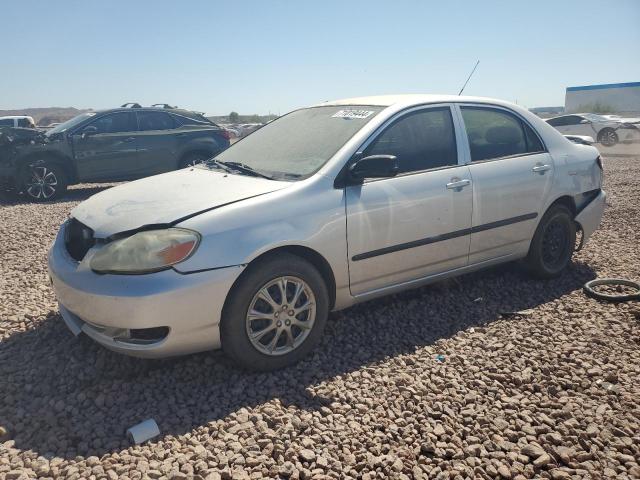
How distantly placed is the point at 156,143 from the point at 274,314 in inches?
322

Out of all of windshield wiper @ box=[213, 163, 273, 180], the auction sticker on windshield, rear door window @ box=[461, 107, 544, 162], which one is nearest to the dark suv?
windshield wiper @ box=[213, 163, 273, 180]

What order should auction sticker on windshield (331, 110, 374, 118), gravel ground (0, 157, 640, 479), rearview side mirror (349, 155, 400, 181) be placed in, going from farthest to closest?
auction sticker on windshield (331, 110, 374, 118) < rearview side mirror (349, 155, 400, 181) < gravel ground (0, 157, 640, 479)

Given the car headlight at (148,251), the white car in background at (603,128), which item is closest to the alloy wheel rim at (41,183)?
the car headlight at (148,251)

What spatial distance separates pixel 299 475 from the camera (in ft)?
7.80

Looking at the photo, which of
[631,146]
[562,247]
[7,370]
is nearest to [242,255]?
[7,370]

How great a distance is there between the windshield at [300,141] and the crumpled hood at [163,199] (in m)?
0.24

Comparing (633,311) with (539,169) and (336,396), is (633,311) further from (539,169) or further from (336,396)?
(336,396)

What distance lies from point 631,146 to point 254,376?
21856 millimetres

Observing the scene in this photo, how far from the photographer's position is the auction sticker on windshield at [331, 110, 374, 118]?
389cm

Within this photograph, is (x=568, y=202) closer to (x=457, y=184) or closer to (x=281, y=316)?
(x=457, y=184)

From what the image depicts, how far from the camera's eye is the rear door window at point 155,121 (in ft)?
34.3

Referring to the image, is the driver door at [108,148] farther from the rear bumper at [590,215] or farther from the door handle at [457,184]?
the rear bumper at [590,215]

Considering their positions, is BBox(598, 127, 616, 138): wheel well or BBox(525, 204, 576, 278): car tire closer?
BBox(525, 204, 576, 278): car tire

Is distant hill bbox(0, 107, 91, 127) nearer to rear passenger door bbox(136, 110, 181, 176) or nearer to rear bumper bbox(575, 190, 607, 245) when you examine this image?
rear passenger door bbox(136, 110, 181, 176)
